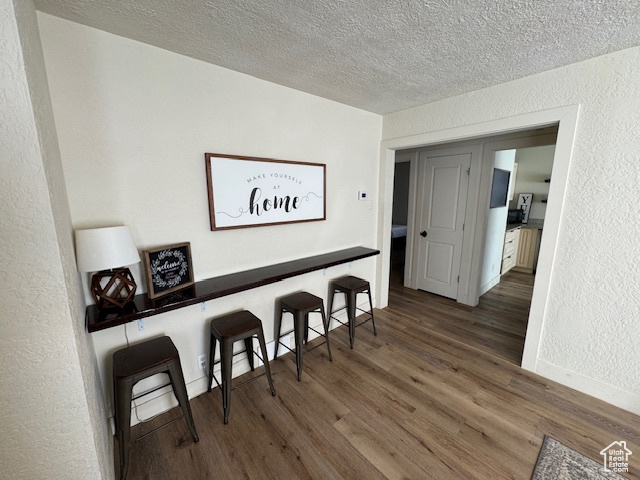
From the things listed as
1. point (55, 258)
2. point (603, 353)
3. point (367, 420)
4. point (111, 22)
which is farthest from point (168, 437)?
point (603, 353)

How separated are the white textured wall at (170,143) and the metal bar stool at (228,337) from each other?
0.39 ft

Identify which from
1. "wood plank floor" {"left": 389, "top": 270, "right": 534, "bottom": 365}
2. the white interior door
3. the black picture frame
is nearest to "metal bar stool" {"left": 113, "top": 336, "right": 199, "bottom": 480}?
"wood plank floor" {"left": 389, "top": 270, "right": 534, "bottom": 365}

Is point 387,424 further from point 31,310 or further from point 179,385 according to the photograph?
point 31,310

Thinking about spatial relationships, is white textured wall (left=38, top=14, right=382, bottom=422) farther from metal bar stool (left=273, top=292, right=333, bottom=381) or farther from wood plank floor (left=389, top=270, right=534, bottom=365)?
wood plank floor (left=389, top=270, right=534, bottom=365)

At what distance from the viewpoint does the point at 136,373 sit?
141 centimetres

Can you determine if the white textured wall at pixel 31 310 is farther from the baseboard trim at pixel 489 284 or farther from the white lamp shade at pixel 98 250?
the baseboard trim at pixel 489 284

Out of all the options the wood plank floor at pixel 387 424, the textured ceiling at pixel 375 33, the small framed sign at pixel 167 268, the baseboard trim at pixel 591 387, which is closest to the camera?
the textured ceiling at pixel 375 33

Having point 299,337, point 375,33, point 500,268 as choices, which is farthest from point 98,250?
point 500,268

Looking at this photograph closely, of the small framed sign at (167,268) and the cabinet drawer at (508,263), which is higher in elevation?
the small framed sign at (167,268)

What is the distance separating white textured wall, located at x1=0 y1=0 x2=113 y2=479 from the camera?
0.77m

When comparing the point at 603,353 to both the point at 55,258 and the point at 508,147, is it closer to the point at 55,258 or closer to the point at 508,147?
the point at 508,147

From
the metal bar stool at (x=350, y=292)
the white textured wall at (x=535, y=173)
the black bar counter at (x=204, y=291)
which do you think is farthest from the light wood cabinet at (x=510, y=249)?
the black bar counter at (x=204, y=291)

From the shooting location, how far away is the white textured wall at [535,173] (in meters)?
5.19

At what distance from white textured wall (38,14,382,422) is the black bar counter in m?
0.12
